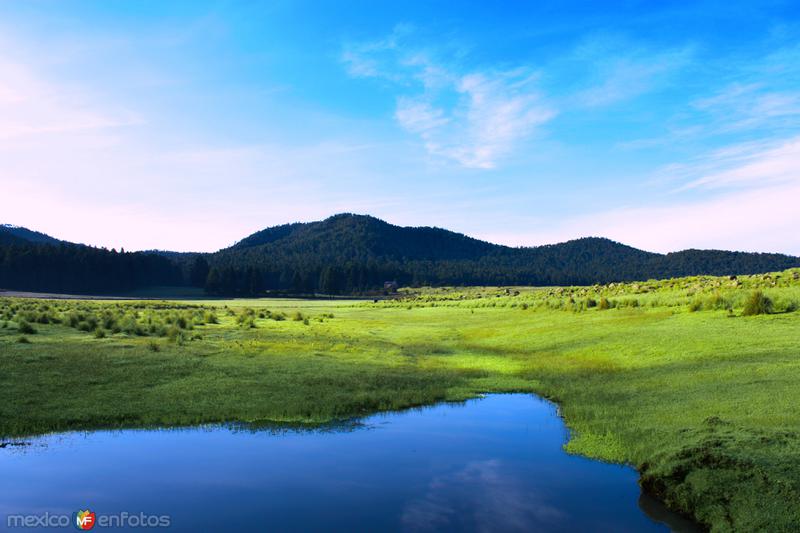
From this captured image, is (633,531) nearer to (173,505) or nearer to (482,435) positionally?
(482,435)

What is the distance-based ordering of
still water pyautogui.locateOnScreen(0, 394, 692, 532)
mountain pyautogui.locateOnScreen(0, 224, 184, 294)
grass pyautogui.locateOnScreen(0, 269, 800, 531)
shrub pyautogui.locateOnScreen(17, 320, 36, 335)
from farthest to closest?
1. mountain pyautogui.locateOnScreen(0, 224, 184, 294)
2. shrub pyautogui.locateOnScreen(17, 320, 36, 335)
3. grass pyautogui.locateOnScreen(0, 269, 800, 531)
4. still water pyautogui.locateOnScreen(0, 394, 692, 532)

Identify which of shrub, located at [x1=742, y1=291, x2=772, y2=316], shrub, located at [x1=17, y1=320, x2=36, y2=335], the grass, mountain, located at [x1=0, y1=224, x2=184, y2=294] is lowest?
the grass

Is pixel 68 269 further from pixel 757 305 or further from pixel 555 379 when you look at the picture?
pixel 757 305

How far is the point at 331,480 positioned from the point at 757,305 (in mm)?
32001

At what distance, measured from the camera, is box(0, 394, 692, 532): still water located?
42.5 ft

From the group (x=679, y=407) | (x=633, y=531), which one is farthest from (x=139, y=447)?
(x=679, y=407)

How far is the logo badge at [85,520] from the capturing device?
12.5 m

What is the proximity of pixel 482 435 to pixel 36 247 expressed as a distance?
166423 millimetres

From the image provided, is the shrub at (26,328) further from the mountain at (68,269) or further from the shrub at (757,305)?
the mountain at (68,269)

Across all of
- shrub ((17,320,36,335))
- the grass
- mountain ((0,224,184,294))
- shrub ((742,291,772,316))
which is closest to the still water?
the grass

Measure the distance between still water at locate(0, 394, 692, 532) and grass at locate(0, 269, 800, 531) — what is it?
132 centimetres

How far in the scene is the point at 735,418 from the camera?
1705cm

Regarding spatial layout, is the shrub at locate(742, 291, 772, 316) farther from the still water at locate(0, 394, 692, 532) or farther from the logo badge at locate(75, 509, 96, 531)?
the logo badge at locate(75, 509, 96, 531)

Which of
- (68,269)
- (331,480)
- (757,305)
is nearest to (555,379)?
(331,480)
